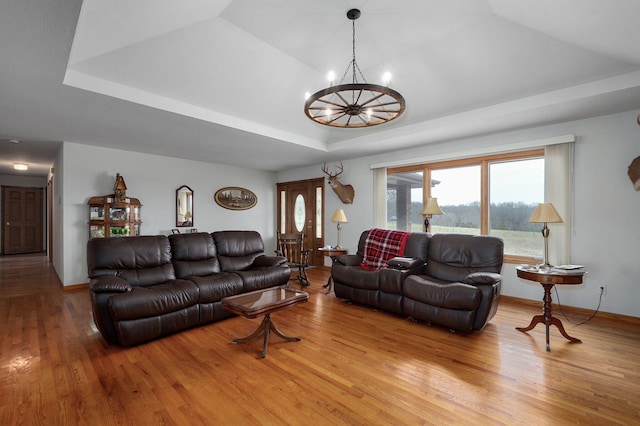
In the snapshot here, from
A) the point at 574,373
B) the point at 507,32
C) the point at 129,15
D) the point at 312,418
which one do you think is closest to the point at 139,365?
the point at 312,418

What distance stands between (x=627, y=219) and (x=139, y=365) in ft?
17.9

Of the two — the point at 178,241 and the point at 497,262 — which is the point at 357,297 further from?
the point at 178,241

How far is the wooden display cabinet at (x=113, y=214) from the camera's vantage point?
5.11m

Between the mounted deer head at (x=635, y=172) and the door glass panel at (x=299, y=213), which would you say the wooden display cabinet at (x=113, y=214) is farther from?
the mounted deer head at (x=635, y=172)

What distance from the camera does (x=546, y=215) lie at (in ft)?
10.6

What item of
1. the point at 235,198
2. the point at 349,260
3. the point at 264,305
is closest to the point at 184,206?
the point at 235,198

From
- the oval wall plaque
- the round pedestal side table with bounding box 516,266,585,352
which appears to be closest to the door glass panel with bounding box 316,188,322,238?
the oval wall plaque

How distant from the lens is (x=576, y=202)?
12.5 ft

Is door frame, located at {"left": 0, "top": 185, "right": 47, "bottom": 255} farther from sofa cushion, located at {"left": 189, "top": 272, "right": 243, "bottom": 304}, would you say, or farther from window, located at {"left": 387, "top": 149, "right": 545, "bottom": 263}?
window, located at {"left": 387, "top": 149, "right": 545, "bottom": 263}

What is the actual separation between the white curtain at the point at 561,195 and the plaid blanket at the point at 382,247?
1924 mm

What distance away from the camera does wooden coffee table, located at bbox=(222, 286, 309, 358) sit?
8.31 ft

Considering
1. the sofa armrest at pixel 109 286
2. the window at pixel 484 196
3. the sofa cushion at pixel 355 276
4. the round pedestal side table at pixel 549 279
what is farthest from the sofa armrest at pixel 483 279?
the sofa armrest at pixel 109 286

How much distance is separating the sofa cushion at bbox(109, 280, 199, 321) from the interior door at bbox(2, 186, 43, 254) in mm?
9209

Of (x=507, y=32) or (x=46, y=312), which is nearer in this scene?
(x=507, y=32)
